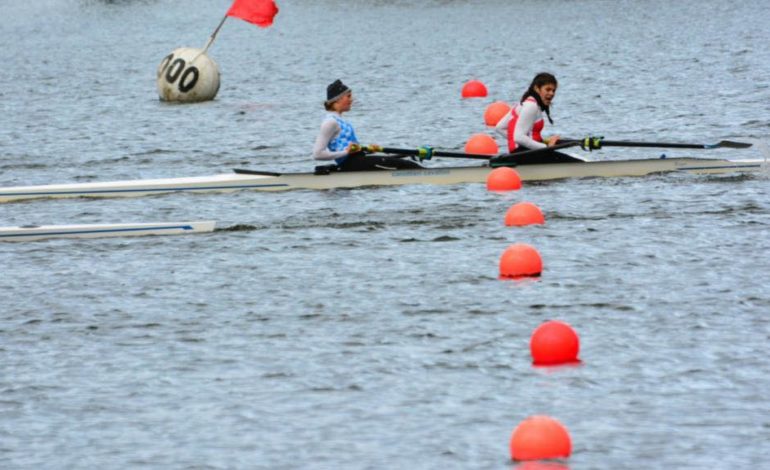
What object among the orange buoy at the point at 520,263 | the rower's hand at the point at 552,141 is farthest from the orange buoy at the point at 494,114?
the orange buoy at the point at 520,263

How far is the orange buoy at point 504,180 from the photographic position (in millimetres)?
18578

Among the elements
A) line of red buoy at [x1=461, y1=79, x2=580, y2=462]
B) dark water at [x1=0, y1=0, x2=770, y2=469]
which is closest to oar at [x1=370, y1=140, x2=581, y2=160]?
dark water at [x1=0, y1=0, x2=770, y2=469]

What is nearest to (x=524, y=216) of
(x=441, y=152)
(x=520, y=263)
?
(x=441, y=152)

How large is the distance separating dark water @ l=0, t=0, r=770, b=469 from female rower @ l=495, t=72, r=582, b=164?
0.41 metres

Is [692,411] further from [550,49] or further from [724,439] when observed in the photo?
[550,49]

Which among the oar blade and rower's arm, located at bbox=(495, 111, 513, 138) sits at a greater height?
rower's arm, located at bbox=(495, 111, 513, 138)

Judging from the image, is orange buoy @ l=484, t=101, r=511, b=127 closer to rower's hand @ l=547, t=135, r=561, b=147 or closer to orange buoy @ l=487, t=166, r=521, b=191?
rower's hand @ l=547, t=135, r=561, b=147

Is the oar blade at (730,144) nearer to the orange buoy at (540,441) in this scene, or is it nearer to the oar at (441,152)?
the oar at (441,152)

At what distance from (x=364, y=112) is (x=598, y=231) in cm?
1531

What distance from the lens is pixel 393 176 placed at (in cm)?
1919

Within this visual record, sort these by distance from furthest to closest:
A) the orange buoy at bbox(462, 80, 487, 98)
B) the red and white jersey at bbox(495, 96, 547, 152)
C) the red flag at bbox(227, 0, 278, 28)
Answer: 1. the orange buoy at bbox(462, 80, 487, 98)
2. the red flag at bbox(227, 0, 278, 28)
3. the red and white jersey at bbox(495, 96, 547, 152)

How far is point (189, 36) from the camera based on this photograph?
208ft

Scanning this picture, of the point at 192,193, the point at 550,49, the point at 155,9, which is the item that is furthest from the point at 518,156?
the point at 155,9

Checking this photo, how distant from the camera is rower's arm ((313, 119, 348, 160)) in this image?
18578mm
